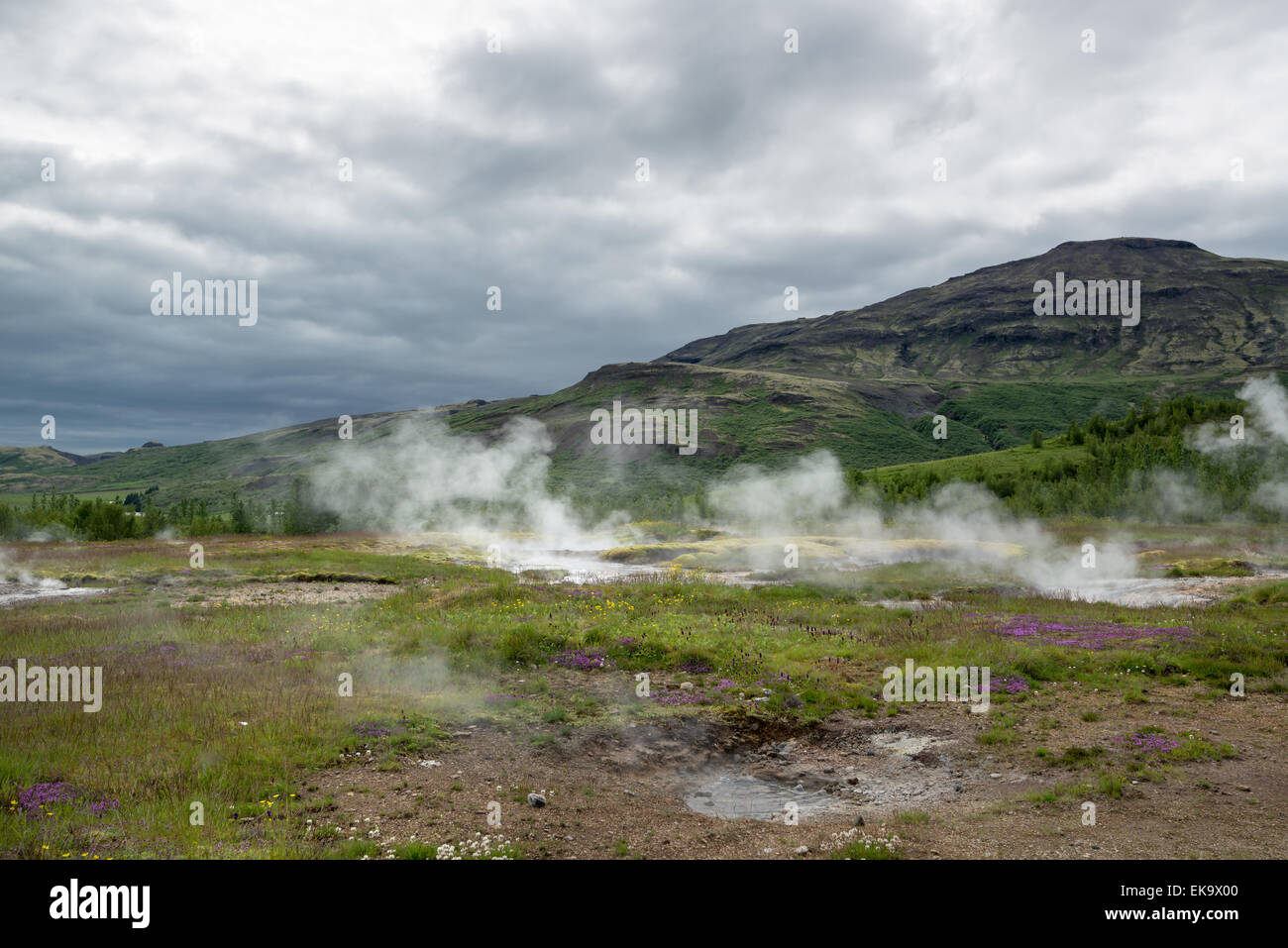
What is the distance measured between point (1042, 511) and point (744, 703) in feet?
252

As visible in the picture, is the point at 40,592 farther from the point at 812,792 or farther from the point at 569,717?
the point at 812,792

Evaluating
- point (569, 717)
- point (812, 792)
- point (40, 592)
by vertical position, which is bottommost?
point (812, 792)

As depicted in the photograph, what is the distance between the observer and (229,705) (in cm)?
1414

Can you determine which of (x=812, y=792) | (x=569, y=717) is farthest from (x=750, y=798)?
(x=569, y=717)

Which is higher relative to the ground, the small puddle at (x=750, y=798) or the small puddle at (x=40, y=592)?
the small puddle at (x=40, y=592)

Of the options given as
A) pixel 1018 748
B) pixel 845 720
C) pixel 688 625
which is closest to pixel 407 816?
pixel 845 720

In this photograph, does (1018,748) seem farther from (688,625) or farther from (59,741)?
(59,741)

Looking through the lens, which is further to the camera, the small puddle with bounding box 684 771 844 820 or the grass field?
the small puddle with bounding box 684 771 844 820

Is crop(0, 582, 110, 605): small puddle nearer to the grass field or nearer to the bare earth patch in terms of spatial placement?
the grass field

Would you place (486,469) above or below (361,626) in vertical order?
above

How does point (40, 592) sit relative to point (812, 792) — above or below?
above

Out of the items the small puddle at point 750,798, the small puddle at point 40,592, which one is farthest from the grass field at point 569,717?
the small puddle at point 40,592

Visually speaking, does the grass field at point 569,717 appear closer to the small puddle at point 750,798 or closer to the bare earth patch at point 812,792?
the bare earth patch at point 812,792

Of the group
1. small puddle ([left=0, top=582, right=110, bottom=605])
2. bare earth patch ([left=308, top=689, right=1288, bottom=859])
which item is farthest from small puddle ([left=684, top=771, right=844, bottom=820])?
small puddle ([left=0, top=582, right=110, bottom=605])
